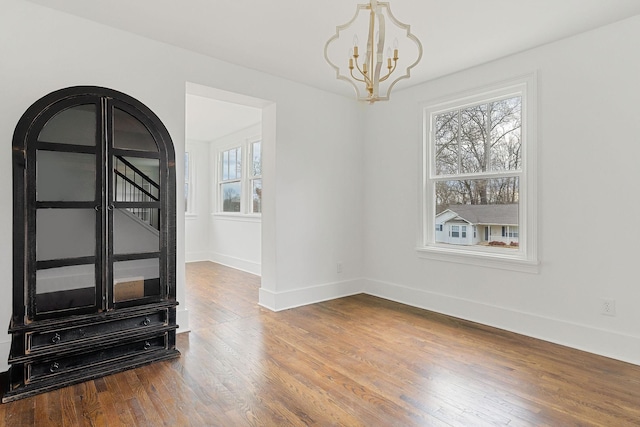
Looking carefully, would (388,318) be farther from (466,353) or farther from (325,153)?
(325,153)

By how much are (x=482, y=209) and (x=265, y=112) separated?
262 cm

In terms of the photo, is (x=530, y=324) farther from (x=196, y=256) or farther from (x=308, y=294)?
(x=196, y=256)

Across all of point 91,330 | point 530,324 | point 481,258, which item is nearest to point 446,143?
point 481,258

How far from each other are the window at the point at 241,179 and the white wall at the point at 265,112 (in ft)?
6.60

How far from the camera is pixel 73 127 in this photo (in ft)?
8.00

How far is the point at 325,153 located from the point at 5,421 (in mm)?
3637

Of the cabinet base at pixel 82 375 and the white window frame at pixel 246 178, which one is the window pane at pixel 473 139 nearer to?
the cabinet base at pixel 82 375

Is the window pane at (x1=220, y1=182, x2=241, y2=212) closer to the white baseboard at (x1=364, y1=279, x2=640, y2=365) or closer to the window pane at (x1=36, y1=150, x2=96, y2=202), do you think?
the white baseboard at (x1=364, y1=279, x2=640, y2=365)

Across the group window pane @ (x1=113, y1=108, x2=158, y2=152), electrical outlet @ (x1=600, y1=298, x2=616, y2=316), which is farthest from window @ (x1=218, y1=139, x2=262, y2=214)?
electrical outlet @ (x1=600, y1=298, x2=616, y2=316)

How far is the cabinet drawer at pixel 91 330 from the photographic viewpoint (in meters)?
2.26

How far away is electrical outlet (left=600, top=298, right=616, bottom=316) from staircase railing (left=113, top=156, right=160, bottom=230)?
3.58 meters

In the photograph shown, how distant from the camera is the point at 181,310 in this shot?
3.34m

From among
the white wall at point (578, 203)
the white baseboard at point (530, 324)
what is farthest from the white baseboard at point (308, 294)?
the white wall at point (578, 203)

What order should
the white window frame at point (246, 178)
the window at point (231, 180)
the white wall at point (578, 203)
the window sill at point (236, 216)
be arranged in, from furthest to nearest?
1. the window at point (231, 180)
2. the white window frame at point (246, 178)
3. the window sill at point (236, 216)
4. the white wall at point (578, 203)
